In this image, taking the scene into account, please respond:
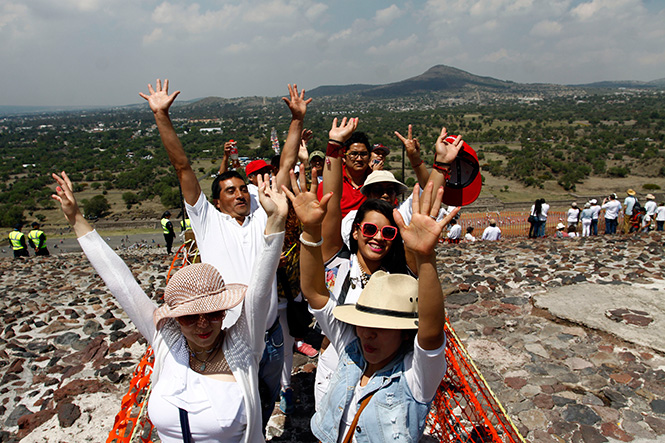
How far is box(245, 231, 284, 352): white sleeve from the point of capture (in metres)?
2.05

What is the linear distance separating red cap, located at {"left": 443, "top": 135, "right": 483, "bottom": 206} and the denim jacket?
1.38 metres

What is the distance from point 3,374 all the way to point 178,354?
395cm

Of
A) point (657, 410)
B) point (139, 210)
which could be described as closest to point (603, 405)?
point (657, 410)

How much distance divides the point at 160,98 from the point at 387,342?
214 centimetres

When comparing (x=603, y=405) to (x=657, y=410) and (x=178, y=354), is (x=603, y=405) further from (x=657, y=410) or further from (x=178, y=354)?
(x=178, y=354)

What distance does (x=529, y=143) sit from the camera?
211 feet

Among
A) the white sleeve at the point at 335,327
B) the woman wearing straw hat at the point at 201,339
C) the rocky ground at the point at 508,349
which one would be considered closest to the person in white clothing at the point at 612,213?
the rocky ground at the point at 508,349

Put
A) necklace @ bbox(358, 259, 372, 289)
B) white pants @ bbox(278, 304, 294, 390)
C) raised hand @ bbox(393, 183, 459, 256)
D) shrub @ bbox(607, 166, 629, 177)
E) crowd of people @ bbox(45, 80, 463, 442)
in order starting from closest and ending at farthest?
raised hand @ bbox(393, 183, 459, 256) → crowd of people @ bbox(45, 80, 463, 442) → necklace @ bbox(358, 259, 372, 289) → white pants @ bbox(278, 304, 294, 390) → shrub @ bbox(607, 166, 629, 177)

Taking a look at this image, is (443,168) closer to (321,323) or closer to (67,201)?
(321,323)

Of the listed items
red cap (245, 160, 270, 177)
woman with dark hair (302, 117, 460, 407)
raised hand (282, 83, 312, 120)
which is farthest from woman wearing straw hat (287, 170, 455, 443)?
red cap (245, 160, 270, 177)

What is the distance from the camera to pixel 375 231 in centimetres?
238

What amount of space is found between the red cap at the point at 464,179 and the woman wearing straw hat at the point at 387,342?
842mm

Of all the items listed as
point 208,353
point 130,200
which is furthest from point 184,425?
point 130,200

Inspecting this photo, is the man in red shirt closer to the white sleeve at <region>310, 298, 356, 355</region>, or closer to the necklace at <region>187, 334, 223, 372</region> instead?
the white sleeve at <region>310, 298, 356, 355</region>
